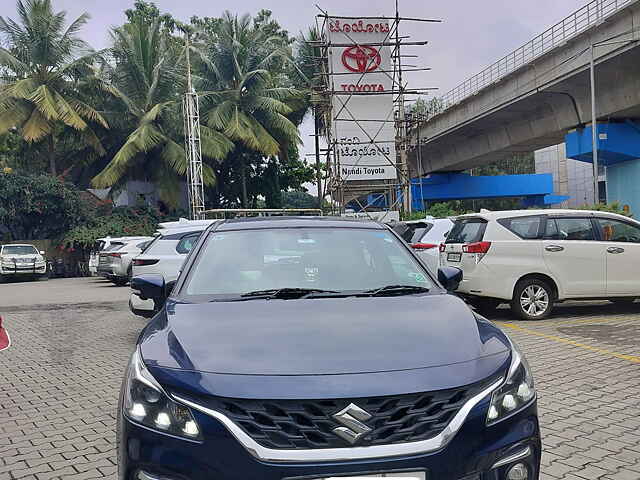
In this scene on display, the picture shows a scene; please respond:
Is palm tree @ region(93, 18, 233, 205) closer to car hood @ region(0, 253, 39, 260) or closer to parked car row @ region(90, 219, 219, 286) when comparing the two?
car hood @ region(0, 253, 39, 260)

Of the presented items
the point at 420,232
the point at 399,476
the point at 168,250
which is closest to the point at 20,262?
the point at 168,250

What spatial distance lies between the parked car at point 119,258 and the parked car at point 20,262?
7898mm

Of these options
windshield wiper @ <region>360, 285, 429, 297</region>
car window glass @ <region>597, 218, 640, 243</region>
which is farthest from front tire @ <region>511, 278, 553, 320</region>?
windshield wiper @ <region>360, 285, 429, 297</region>

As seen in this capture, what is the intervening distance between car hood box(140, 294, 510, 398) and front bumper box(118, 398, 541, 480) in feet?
0.63

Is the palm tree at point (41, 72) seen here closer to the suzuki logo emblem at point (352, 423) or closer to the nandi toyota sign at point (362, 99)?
the nandi toyota sign at point (362, 99)

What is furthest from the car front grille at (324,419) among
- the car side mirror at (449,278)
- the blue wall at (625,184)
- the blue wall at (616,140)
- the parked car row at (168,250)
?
the blue wall at (625,184)

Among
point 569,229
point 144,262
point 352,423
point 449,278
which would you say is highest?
point 569,229

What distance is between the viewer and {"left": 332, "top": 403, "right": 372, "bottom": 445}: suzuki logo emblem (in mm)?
2377

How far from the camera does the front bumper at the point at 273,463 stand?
2344mm

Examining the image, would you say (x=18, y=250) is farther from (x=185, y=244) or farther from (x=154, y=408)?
(x=154, y=408)

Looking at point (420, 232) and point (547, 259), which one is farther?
point (420, 232)

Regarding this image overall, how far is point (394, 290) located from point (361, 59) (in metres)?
24.3

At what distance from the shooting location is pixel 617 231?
32.5ft

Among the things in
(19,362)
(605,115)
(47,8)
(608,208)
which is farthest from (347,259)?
(47,8)
